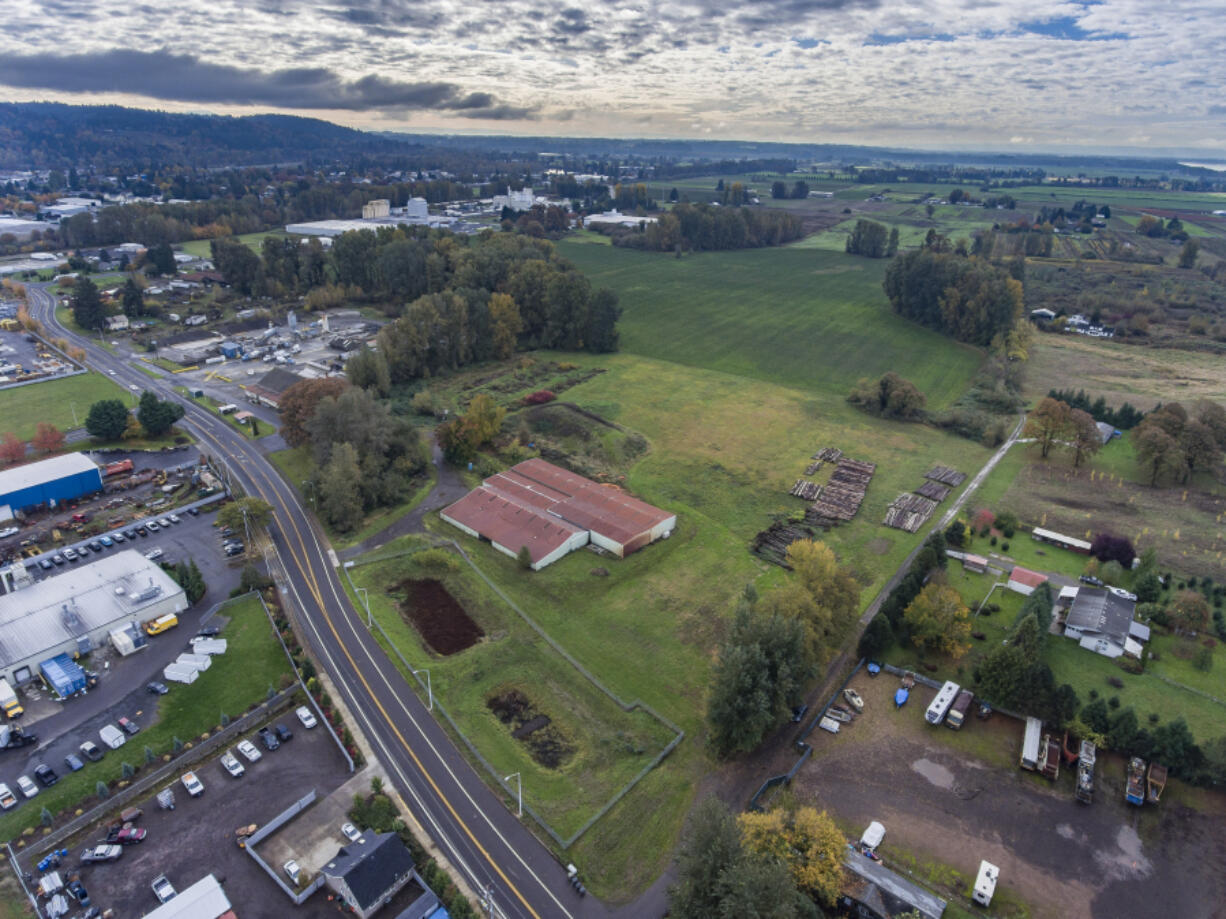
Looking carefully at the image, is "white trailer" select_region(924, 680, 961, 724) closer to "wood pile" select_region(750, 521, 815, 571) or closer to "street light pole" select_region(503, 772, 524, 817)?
"wood pile" select_region(750, 521, 815, 571)

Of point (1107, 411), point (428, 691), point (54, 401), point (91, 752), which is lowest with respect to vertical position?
point (54, 401)

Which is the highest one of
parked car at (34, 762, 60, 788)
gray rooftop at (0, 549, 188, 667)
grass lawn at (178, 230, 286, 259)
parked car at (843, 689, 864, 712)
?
grass lawn at (178, 230, 286, 259)

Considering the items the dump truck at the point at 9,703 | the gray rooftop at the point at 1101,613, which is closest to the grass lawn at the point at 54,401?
the dump truck at the point at 9,703

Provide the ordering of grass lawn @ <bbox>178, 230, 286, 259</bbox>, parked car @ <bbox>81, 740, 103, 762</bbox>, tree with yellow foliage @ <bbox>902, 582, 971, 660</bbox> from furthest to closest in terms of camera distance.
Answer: grass lawn @ <bbox>178, 230, 286, 259</bbox>
tree with yellow foliage @ <bbox>902, 582, 971, 660</bbox>
parked car @ <bbox>81, 740, 103, 762</bbox>

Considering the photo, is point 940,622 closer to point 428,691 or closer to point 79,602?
point 428,691

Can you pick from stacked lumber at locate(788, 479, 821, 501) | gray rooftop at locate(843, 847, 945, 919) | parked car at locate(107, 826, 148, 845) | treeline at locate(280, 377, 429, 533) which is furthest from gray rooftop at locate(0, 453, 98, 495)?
gray rooftop at locate(843, 847, 945, 919)

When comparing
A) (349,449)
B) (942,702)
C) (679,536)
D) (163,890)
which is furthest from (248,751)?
(942,702)

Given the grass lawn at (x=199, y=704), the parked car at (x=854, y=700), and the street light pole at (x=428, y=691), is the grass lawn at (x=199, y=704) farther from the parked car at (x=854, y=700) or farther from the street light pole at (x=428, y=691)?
the parked car at (x=854, y=700)
